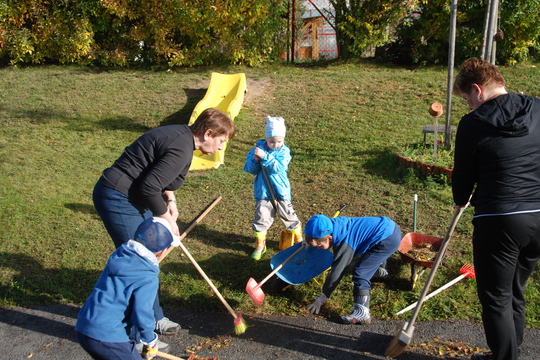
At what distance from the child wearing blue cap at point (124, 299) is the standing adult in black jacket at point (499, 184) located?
1.82 meters

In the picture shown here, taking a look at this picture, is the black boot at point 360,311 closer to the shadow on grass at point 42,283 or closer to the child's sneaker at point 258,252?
the child's sneaker at point 258,252

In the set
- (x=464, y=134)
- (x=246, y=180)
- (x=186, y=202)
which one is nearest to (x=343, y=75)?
(x=246, y=180)

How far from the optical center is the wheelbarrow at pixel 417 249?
4.02 metres

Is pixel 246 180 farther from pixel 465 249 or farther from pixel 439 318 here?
pixel 439 318

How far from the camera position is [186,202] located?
6312 mm

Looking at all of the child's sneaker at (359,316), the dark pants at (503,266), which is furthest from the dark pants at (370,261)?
the dark pants at (503,266)

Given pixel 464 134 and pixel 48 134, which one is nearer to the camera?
pixel 464 134

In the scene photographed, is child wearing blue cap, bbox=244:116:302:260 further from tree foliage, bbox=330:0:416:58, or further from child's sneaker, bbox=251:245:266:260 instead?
tree foliage, bbox=330:0:416:58

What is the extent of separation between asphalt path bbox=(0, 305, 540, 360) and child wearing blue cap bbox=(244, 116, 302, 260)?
3.65ft

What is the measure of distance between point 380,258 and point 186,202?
130 inches

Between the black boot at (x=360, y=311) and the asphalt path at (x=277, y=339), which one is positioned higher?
the black boot at (x=360, y=311)

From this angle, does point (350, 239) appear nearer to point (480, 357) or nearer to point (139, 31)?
point (480, 357)

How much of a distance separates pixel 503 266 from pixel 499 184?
48 cm

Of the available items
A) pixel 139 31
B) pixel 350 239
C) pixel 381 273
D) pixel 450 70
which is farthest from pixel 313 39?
pixel 350 239
